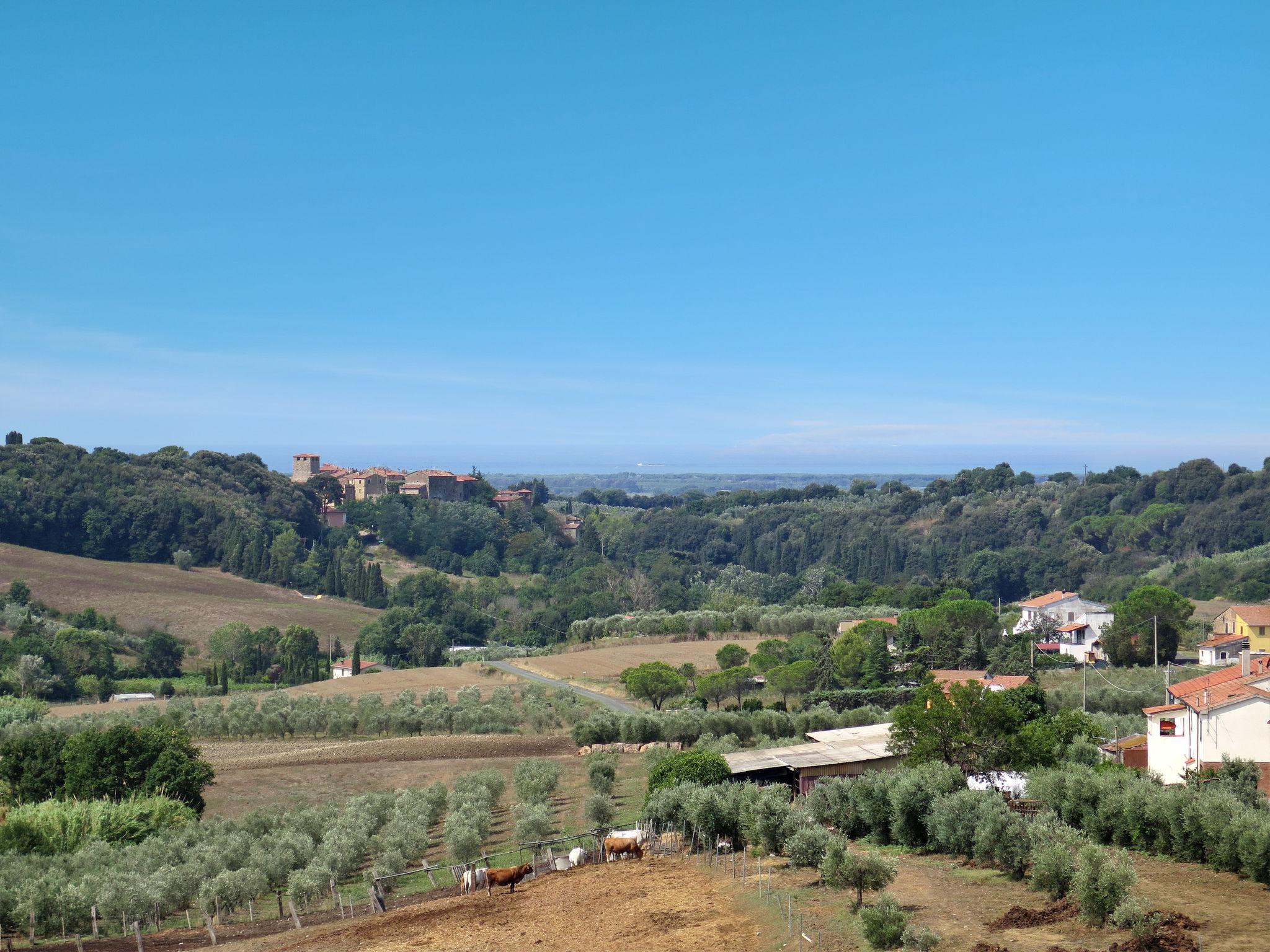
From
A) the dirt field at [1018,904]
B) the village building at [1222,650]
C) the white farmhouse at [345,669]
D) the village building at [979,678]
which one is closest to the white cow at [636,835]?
the dirt field at [1018,904]

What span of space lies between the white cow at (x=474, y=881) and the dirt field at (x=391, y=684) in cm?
3944

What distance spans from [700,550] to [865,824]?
158743 millimetres

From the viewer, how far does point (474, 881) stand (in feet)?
68.7

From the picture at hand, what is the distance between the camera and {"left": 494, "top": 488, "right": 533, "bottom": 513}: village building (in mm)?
180750

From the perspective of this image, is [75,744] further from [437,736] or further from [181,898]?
[437,736]

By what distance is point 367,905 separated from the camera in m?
21.2

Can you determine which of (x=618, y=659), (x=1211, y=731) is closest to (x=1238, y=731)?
(x=1211, y=731)

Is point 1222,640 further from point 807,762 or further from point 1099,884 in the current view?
point 1099,884

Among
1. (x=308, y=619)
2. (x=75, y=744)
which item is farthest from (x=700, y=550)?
(x=75, y=744)

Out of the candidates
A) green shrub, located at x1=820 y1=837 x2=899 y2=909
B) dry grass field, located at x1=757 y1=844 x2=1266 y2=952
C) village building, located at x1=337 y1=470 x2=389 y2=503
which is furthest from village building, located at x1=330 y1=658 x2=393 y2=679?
village building, located at x1=337 y1=470 x2=389 y2=503

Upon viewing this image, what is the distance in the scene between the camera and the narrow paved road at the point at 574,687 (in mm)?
57062

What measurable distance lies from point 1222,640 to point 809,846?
49.9 metres

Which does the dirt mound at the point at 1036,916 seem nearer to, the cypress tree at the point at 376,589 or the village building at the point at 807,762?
the village building at the point at 807,762

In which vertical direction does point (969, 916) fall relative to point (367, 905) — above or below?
above
